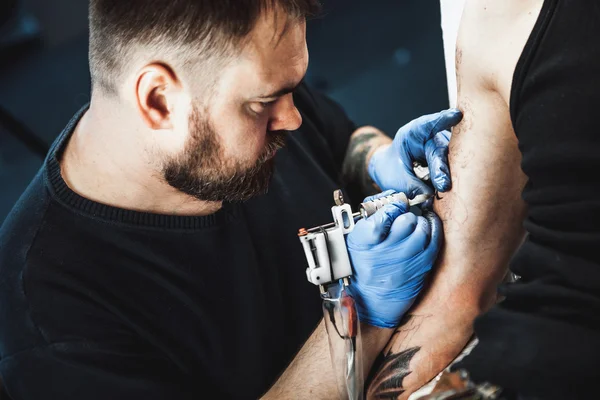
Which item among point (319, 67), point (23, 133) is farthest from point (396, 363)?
point (23, 133)

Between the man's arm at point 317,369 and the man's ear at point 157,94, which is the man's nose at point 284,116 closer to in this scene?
the man's ear at point 157,94

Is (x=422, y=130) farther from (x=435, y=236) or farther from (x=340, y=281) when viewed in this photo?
(x=340, y=281)

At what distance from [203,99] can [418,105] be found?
59.5 inches

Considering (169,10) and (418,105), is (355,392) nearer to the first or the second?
(169,10)

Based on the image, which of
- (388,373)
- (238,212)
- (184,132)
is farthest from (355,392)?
(184,132)

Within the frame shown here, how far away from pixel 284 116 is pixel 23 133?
1.43 m

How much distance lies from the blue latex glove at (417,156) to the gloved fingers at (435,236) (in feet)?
0.21

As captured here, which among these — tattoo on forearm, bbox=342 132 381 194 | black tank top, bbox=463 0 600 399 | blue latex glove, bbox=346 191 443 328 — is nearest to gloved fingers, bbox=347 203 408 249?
blue latex glove, bbox=346 191 443 328

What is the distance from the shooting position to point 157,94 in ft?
3.84

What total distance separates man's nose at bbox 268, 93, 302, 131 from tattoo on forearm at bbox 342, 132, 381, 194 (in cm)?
48

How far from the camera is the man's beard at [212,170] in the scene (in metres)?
1.24

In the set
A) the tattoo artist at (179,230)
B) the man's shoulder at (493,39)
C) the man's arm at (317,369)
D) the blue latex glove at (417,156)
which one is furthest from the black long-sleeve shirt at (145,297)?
the man's shoulder at (493,39)

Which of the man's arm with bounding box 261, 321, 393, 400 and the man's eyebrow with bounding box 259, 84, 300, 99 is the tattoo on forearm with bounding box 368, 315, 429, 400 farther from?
the man's eyebrow with bounding box 259, 84, 300, 99

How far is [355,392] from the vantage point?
1210mm
